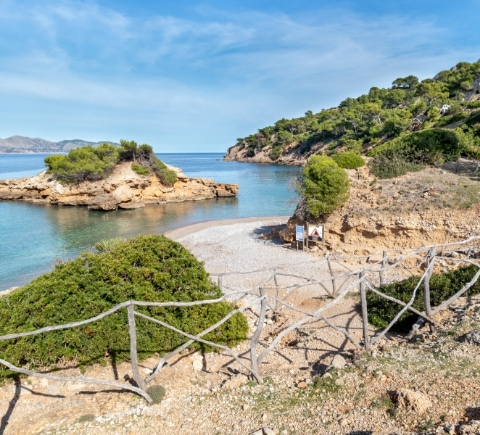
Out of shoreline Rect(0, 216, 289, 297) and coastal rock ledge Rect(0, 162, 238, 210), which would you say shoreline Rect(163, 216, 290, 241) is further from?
coastal rock ledge Rect(0, 162, 238, 210)

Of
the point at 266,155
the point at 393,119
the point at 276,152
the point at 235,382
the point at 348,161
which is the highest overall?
the point at 393,119

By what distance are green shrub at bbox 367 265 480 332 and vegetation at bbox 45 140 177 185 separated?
35.1 m

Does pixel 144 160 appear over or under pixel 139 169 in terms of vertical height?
over

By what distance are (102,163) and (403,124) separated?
42961 millimetres

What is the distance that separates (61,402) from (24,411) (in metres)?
0.50

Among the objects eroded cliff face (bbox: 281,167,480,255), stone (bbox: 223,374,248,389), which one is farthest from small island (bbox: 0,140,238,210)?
stone (bbox: 223,374,248,389)

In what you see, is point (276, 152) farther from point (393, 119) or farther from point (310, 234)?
point (310, 234)

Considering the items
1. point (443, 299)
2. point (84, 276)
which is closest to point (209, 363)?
point (84, 276)

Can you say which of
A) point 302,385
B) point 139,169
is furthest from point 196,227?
point 302,385

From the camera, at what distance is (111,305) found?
6246mm

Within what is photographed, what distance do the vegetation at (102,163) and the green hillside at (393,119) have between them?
90.7 ft

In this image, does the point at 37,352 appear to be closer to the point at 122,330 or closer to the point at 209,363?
the point at 122,330

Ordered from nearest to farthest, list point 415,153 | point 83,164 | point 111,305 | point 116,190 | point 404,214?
point 111,305, point 404,214, point 415,153, point 116,190, point 83,164

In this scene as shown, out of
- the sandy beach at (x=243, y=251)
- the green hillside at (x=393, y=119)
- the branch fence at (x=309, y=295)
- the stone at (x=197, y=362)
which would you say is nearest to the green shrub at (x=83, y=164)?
the sandy beach at (x=243, y=251)
